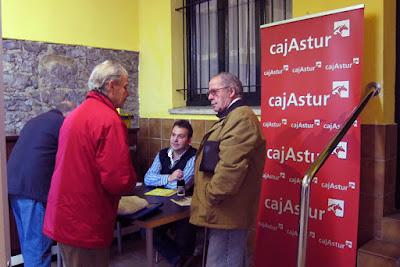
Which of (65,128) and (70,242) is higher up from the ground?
(65,128)

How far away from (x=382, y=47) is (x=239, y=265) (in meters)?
1.70

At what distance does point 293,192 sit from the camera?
8.95 feet

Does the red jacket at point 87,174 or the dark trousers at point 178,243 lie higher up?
the red jacket at point 87,174

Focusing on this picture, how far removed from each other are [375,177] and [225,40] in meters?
2.07

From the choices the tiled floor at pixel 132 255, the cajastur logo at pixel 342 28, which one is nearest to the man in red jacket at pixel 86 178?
the tiled floor at pixel 132 255

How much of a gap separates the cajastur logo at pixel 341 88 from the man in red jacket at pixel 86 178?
4.70 feet

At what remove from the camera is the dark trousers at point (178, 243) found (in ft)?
9.87

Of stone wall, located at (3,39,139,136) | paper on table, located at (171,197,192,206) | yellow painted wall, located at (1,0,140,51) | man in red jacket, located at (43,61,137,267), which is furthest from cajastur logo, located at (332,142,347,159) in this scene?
yellow painted wall, located at (1,0,140,51)

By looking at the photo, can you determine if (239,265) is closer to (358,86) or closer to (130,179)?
(130,179)

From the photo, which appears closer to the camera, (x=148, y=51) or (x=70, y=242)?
(x=70, y=242)

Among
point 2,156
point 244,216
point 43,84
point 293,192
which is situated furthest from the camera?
point 43,84

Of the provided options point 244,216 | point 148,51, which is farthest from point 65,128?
point 148,51

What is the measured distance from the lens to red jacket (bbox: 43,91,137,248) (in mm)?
1880

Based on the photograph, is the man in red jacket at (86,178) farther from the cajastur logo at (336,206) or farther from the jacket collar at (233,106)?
the cajastur logo at (336,206)
